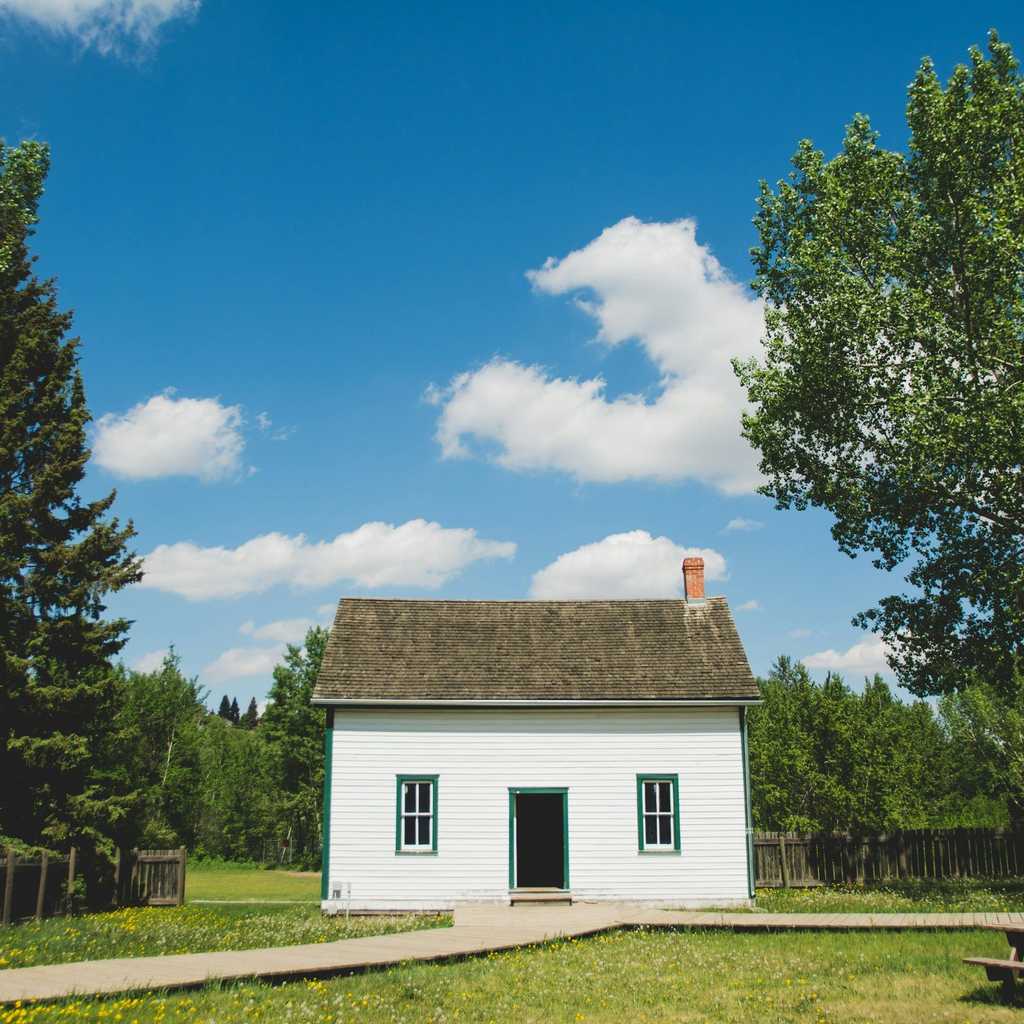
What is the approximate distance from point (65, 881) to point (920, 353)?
24619 millimetres

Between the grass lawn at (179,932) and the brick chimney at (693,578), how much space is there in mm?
11150

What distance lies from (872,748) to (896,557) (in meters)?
19.5

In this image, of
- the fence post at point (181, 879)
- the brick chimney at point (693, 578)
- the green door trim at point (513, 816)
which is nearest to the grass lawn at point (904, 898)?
the green door trim at point (513, 816)

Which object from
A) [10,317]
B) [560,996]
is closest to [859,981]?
[560,996]

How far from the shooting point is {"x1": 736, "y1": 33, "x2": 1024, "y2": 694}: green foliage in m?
21.7

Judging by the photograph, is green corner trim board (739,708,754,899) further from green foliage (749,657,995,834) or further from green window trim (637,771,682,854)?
green foliage (749,657,995,834)

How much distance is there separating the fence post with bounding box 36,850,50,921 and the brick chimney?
1737 centimetres

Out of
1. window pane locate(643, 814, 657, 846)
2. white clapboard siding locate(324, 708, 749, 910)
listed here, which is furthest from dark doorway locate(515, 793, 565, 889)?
window pane locate(643, 814, 657, 846)

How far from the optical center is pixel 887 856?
25938mm

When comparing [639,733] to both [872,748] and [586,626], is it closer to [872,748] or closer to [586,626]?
[586,626]

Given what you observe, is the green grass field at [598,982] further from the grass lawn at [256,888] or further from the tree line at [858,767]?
the tree line at [858,767]

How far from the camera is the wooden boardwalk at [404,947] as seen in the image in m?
10.2

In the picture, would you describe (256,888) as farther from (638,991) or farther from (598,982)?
(638,991)

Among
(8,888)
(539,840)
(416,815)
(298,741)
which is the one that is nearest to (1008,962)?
(416,815)
